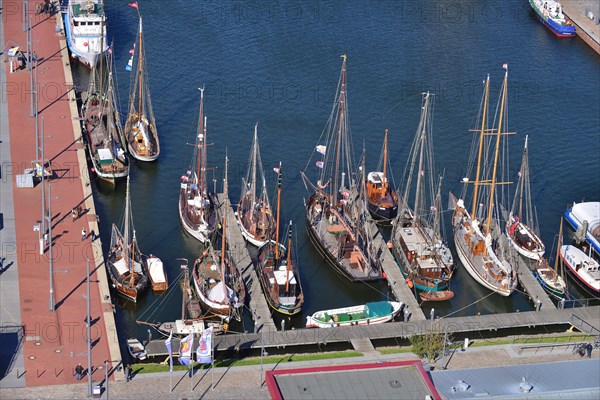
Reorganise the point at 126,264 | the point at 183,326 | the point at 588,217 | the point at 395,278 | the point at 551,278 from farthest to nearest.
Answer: the point at 588,217
the point at 551,278
the point at 395,278
the point at 126,264
the point at 183,326

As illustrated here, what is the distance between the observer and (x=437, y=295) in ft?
416

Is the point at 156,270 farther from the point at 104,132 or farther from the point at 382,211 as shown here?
the point at 104,132

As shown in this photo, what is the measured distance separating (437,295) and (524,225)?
1693 centimetres

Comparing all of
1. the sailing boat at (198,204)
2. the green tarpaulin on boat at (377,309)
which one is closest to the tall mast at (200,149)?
the sailing boat at (198,204)

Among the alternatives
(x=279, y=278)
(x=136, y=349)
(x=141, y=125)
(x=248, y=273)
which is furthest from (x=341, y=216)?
(x=136, y=349)

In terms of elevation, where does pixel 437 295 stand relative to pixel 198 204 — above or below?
below

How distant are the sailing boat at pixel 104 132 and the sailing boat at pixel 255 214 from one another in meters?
15.6

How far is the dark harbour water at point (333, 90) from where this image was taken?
137 meters

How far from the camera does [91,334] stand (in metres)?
114

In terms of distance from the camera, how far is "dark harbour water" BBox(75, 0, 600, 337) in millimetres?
137125

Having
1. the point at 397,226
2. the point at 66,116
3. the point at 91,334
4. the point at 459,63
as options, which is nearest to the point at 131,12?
A: the point at 66,116

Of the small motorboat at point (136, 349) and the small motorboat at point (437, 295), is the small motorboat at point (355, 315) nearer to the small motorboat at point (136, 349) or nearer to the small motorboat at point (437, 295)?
the small motorboat at point (437, 295)

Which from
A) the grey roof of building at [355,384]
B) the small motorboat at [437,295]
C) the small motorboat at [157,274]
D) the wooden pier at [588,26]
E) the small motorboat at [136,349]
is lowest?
the small motorboat at [437,295]

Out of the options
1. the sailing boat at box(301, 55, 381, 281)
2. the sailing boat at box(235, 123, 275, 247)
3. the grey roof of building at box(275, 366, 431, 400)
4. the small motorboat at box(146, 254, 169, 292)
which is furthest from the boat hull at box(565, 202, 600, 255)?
the small motorboat at box(146, 254, 169, 292)
